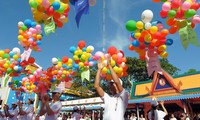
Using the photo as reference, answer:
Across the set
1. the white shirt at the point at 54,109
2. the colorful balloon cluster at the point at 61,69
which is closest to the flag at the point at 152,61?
the white shirt at the point at 54,109

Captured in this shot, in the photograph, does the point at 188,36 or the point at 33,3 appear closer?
the point at 188,36

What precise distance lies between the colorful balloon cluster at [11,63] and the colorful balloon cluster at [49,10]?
3.55 meters

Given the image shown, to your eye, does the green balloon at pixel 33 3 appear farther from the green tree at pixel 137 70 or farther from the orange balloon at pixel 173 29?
the green tree at pixel 137 70

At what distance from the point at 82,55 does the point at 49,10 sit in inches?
124

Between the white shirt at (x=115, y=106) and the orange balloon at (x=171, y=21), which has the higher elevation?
the orange balloon at (x=171, y=21)

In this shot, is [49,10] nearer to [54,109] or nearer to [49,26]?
[49,26]

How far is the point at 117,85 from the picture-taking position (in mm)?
3230

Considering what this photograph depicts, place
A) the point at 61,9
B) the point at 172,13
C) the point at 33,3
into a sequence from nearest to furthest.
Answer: the point at 172,13, the point at 33,3, the point at 61,9

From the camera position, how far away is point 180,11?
18.5 feet

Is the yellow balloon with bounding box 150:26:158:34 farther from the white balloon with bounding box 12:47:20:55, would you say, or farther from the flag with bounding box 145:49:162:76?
the white balloon with bounding box 12:47:20:55

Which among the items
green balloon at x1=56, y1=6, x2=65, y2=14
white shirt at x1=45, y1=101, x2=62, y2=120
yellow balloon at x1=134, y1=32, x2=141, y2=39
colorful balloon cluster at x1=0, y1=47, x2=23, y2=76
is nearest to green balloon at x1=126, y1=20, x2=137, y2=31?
yellow balloon at x1=134, y1=32, x2=141, y2=39

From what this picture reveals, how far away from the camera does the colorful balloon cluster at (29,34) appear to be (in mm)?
8312

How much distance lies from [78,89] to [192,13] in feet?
113

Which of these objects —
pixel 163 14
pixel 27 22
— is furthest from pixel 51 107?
pixel 27 22
